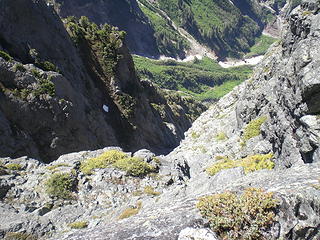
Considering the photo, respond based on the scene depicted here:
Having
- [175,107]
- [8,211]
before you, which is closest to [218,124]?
[8,211]

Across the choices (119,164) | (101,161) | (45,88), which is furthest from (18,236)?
(45,88)

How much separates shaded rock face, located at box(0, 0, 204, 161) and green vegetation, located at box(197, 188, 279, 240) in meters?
23.4

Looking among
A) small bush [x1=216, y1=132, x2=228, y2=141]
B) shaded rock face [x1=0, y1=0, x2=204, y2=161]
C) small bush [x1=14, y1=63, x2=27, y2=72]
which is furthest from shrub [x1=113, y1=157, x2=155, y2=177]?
small bush [x1=216, y1=132, x2=228, y2=141]

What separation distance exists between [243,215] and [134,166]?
541 inches

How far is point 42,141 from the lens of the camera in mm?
31562

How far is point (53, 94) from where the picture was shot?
1346 inches

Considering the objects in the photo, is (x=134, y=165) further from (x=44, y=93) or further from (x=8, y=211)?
(x=44, y=93)

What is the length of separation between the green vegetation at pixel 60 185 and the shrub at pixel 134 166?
365 centimetres

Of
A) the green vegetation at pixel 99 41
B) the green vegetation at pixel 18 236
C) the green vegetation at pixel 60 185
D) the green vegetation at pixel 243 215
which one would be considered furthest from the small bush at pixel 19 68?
the green vegetation at pixel 243 215

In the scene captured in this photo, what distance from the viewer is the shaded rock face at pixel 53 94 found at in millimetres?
30188

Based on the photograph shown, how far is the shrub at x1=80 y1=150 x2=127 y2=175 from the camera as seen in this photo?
2106 centimetres

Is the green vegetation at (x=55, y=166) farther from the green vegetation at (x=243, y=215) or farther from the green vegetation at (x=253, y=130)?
the green vegetation at (x=253, y=130)

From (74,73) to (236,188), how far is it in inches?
1533

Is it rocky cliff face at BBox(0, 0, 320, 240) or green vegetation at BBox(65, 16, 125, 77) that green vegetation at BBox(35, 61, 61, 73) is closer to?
green vegetation at BBox(65, 16, 125, 77)
